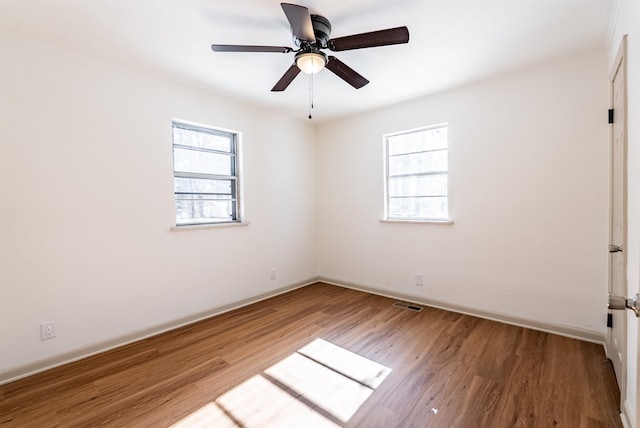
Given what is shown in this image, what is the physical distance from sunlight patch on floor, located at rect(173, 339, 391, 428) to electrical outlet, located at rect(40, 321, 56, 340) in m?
1.49

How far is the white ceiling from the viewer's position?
185 centimetres

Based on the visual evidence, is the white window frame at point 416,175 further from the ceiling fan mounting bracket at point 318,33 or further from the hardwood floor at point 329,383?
the ceiling fan mounting bracket at point 318,33

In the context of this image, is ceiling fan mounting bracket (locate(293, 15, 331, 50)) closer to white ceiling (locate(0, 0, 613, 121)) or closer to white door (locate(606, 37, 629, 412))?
white ceiling (locate(0, 0, 613, 121))

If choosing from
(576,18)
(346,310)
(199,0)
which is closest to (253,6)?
(199,0)

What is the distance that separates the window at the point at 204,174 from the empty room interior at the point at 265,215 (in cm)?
2

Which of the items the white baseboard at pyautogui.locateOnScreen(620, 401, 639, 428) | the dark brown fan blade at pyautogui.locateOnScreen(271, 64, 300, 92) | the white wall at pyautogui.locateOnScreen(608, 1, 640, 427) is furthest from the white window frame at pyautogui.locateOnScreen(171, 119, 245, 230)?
the white baseboard at pyautogui.locateOnScreen(620, 401, 639, 428)

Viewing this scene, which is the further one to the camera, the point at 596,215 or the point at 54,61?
the point at 596,215

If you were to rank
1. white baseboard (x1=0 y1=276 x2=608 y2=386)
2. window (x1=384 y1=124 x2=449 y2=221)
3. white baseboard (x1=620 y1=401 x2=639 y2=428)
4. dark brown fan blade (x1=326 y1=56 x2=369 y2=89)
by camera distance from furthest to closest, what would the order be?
window (x1=384 y1=124 x2=449 y2=221)
white baseboard (x1=0 y1=276 x2=608 y2=386)
dark brown fan blade (x1=326 y1=56 x2=369 y2=89)
white baseboard (x1=620 y1=401 x2=639 y2=428)

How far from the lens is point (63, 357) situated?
2.33 metres

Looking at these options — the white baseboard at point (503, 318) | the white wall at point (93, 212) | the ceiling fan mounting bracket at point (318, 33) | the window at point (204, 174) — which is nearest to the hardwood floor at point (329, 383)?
the white baseboard at point (503, 318)

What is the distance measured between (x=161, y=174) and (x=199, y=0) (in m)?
1.70

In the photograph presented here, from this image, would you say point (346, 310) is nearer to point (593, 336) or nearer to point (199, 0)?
point (593, 336)

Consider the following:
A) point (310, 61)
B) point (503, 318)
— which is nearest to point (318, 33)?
point (310, 61)

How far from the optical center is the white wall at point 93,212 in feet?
7.04
